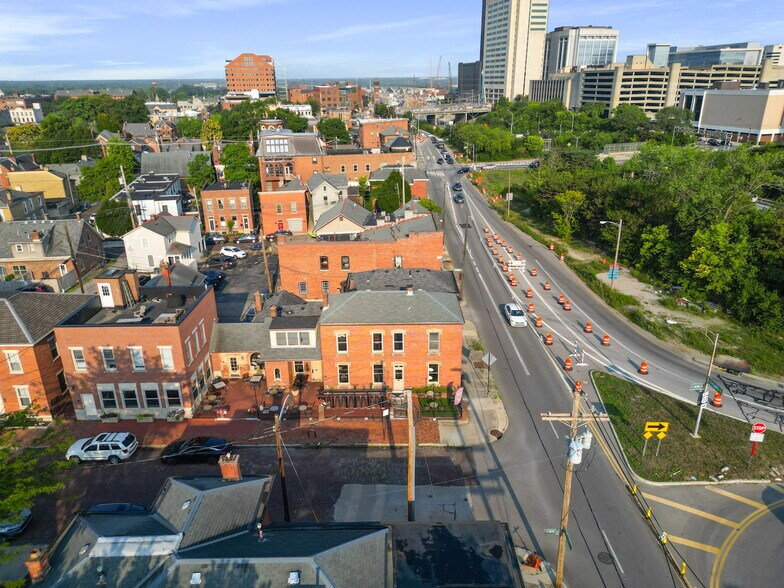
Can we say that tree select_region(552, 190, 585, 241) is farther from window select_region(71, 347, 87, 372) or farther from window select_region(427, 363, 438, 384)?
window select_region(71, 347, 87, 372)

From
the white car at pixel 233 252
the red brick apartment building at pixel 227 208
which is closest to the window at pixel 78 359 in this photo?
the white car at pixel 233 252

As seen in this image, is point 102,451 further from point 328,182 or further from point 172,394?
point 328,182

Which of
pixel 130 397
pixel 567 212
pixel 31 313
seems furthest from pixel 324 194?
pixel 130 397

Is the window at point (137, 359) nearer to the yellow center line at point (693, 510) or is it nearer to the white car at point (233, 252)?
the yellow center line at point (693, 510)

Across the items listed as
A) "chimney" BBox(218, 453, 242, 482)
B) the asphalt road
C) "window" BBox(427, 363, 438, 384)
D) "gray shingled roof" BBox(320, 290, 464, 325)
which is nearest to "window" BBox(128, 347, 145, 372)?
"gray shingled roof" BBox(320, 290, 464, 325)

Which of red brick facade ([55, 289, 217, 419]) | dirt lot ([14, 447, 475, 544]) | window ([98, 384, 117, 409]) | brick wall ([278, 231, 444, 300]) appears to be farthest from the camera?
brick wall ([278, 231, 444, 300])
